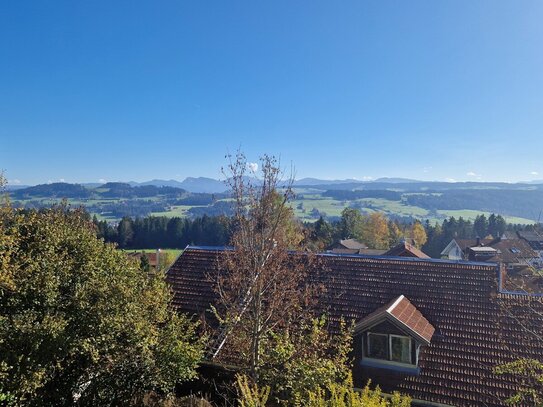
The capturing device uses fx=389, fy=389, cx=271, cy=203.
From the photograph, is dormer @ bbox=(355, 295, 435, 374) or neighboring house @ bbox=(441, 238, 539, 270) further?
neighboring house @ bbox=(441, 238, 539, 270)

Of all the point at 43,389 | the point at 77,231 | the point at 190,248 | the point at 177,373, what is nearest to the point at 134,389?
the point at 177,373

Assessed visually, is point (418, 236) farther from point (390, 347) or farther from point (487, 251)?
point (390, 347)

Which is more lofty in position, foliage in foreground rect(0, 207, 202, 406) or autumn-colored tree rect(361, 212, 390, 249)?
foliage in foreground rect(0, 207, 202, 406)

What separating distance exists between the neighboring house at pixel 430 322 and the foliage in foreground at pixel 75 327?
118 inches

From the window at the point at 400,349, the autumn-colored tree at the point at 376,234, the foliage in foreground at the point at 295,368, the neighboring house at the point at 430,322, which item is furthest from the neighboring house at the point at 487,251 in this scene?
the foliage in foreground at the point at 295,368

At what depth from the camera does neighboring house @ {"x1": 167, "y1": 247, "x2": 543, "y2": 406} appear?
33.8 ft

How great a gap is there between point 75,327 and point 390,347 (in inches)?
328

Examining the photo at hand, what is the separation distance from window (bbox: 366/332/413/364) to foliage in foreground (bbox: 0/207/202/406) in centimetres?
503

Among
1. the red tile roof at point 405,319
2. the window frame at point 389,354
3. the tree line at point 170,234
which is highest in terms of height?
the red tile roof at point 405,319

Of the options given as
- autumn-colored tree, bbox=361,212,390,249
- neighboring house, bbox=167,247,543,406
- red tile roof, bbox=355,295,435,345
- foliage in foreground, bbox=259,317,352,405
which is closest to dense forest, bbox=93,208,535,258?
autumn-colored tree, bbox=361,212,390,249

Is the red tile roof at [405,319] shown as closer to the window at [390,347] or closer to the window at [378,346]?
the window at [390,347]

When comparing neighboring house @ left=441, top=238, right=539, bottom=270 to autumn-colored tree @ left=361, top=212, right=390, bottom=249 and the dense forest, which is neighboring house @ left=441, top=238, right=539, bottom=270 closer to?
the dense forest

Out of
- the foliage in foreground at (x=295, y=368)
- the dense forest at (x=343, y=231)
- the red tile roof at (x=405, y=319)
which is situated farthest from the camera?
the dense forest at (x=343, y=231)

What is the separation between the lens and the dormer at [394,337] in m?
→ 10.9
